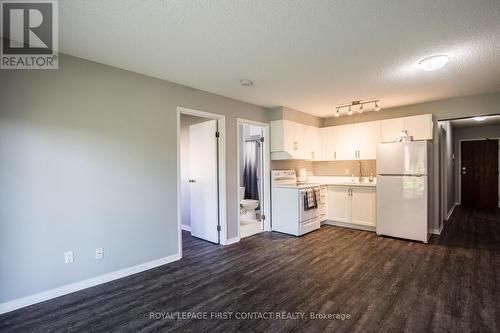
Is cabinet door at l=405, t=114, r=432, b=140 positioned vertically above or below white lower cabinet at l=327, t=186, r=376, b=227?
above

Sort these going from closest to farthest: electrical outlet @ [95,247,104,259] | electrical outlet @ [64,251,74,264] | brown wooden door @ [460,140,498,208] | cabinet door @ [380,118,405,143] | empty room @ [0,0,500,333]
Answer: empty room @ [0,0,500,333], electrical outlet @ [64,251,74,264], electrical outlet @ [95,247,104,259], cabinet door @ [380,118,405,143], brown wooden door @ [460,140,498,208]

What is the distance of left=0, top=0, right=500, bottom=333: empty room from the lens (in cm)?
197

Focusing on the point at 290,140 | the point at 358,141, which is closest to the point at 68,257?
the point at 290,140

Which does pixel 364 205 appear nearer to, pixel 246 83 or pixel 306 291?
pixel 306 291

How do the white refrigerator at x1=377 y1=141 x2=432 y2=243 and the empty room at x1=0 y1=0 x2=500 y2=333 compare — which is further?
the white refrigerator at x1=377 y1=141 x2=432 y2=243

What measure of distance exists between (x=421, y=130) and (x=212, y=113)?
3.57m

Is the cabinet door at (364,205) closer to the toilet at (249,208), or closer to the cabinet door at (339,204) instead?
the cabinet door at (339,204)

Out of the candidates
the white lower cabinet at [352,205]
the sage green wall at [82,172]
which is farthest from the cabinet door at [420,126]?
the sage green wall at [82,172]

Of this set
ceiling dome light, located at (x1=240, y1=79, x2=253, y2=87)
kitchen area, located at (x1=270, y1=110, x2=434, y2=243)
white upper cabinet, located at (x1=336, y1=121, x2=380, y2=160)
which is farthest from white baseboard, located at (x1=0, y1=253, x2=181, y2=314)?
white upper cabinet, located at (x1=336, y1=121, x2=380, y2=160)

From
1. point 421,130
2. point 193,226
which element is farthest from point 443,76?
point 193,226

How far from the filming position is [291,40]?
2238 mm

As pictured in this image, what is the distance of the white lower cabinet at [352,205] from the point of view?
180 inches

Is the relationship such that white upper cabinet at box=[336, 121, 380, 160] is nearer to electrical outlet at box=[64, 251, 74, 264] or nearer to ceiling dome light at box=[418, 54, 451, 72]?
ceiling dome light at box=[418, 54, 451, 72]

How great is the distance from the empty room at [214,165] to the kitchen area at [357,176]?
0.14 ft
